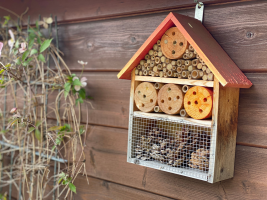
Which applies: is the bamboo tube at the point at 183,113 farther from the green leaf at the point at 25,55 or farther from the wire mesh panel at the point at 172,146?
the green leaf at the point at 25,55

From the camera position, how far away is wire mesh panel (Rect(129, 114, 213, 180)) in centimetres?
101

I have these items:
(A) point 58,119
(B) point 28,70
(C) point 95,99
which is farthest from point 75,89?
(B) point 28,70

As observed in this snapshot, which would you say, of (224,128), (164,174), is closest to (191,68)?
(224,128)

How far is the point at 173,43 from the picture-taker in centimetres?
103

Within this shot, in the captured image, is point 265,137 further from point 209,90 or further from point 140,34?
point 140,34

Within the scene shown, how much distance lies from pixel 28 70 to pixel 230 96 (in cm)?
118

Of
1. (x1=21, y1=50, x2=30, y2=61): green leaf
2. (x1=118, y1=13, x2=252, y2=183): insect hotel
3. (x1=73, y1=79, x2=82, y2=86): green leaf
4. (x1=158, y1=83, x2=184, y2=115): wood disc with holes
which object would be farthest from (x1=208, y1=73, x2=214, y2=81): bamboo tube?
(x1=21, y1=50, x2=30, y2=61): green leaf

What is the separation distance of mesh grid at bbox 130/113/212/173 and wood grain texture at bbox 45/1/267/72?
Answer: 0.32 meters

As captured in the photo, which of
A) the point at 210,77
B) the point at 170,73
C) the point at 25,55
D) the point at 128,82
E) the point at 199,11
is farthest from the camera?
the point at 25,55

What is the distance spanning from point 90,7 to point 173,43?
→ 0.69m

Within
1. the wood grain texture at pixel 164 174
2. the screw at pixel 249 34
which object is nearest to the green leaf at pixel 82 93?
the wood grain texture at pixel 164 174

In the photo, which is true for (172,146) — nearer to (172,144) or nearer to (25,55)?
(172,144)

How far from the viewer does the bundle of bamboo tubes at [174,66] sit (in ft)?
3.21

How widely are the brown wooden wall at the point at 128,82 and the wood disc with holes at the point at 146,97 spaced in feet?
0.86
